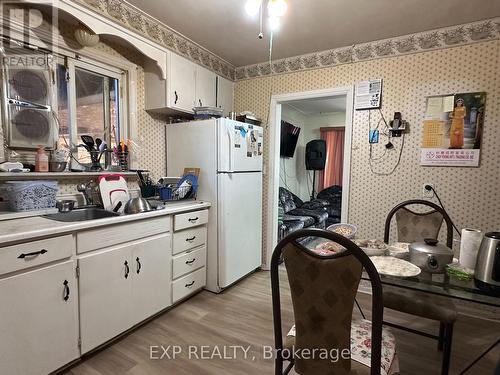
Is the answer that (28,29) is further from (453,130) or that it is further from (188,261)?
(453,130)

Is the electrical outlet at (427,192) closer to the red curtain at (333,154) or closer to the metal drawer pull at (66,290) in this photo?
the metal drawer pull at (66,290)

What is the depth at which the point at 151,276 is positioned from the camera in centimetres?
207

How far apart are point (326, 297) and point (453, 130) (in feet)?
7.21

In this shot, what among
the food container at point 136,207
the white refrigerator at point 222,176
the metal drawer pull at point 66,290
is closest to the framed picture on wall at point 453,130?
the white refrigerator at point 222,176

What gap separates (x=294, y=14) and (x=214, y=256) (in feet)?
7.21

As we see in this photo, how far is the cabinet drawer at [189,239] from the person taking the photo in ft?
7.57

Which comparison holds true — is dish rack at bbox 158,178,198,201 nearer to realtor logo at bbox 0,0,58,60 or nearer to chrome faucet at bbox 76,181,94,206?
chrome faucet at bbox 76,181,94,206

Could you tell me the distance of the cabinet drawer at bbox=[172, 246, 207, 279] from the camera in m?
2.31

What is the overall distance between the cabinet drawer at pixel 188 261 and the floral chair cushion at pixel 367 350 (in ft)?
4.38

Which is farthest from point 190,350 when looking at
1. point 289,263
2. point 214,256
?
point 289,263

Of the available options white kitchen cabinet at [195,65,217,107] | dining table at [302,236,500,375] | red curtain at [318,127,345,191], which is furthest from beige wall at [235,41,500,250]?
red curtain at [318,127,345,191]

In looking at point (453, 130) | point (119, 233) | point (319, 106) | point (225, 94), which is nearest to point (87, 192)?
point (119, 233)

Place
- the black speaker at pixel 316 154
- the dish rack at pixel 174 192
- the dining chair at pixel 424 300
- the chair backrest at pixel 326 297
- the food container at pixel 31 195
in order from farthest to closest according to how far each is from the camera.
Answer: the black speaker at pixel 316 154 → the dish rack at pixel 174 192 → the food container at pixel 31 195 → the dining chair at pixel 424 300 → the chair backrest at pixel 326 297

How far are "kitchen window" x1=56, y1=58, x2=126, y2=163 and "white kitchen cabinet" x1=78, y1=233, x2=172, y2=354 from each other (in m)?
0.90
